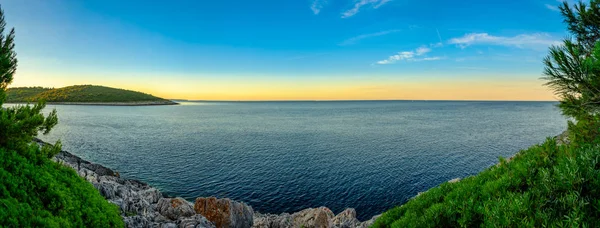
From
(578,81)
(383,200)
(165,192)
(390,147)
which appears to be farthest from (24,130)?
(390,147)

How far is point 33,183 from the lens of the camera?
10234 mm

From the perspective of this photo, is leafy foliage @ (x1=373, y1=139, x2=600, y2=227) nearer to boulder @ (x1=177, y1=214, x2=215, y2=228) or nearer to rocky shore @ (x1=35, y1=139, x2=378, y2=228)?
boulder @ (x1=177, y1=214, x2=215, y2=228)

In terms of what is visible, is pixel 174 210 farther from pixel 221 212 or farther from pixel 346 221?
pixel 346 221

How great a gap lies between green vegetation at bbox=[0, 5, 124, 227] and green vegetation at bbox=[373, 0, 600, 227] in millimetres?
12017

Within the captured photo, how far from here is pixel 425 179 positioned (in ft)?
128

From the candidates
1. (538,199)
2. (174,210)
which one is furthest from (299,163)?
(538,199)

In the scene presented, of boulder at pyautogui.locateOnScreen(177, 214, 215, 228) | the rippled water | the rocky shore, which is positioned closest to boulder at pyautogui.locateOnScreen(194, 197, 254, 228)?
the rocky shore

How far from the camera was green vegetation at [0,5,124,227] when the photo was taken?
8859mm

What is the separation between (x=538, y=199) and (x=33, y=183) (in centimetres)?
1595

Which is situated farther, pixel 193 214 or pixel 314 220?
pixel 314 220

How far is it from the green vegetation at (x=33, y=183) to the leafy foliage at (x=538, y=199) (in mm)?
12061

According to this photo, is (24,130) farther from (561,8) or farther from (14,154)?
(561,8)

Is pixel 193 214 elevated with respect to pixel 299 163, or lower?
elevated

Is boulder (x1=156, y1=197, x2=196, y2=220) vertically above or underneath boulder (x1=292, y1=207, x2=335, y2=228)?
above
